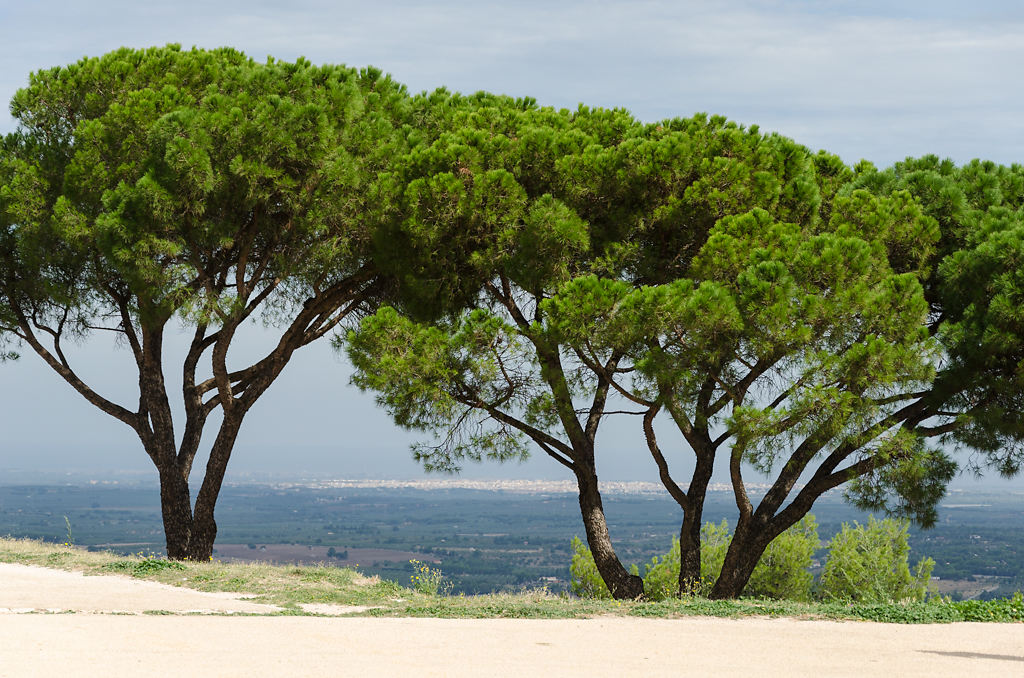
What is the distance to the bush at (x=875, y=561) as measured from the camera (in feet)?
72.2

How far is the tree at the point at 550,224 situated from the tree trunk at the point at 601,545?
153 millimetres

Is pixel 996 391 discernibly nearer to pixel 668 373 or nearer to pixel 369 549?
pixel 668 373

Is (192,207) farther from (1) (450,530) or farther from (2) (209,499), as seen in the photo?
(1) (450,530)

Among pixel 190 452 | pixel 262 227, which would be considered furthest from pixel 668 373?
pixel 190 452

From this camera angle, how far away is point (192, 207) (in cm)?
1421

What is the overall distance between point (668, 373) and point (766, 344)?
132 cm

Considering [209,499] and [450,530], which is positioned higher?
[209,499]

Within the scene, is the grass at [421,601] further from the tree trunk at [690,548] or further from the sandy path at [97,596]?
the tree trunk at [690,548]

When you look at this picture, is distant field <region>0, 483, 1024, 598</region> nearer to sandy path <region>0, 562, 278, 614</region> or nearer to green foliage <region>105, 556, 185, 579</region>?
green foliage <region>105, 556, 185, 579</region>

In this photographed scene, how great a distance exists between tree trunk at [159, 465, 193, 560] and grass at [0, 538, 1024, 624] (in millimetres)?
1141

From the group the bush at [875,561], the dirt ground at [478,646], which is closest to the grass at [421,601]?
the dirt ground at [478,646]

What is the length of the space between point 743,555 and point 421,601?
5155mm

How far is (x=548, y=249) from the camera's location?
42.7ft

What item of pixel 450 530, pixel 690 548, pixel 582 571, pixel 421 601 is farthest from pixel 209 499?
pixel 450 530
